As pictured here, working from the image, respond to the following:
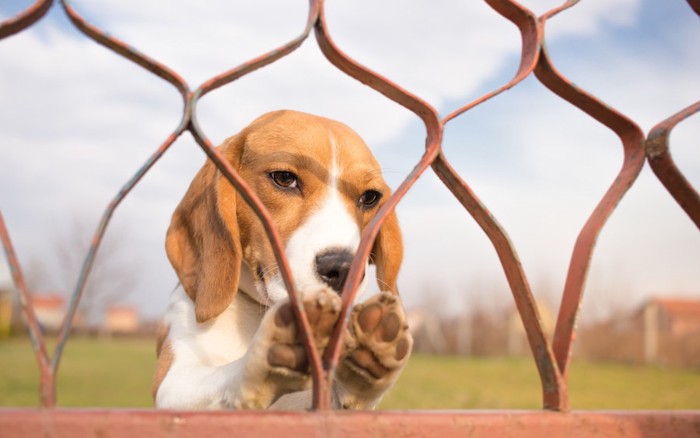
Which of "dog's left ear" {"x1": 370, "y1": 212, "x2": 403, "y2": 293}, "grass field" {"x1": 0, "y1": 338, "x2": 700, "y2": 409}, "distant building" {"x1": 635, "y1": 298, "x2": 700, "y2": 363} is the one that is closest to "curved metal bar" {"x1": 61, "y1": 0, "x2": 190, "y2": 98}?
"dog's left ear" {"x1": 370, "y1": 212, "x2": 403, "y2": 293}

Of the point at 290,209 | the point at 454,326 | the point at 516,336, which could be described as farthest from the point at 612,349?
the point at 290,209

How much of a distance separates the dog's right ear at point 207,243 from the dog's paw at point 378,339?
1.15m

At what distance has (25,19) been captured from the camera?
1.21 metres

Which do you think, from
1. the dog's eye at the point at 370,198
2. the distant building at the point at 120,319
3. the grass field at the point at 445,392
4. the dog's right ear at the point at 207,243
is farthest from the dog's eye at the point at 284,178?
the distant building at the point at 120,319

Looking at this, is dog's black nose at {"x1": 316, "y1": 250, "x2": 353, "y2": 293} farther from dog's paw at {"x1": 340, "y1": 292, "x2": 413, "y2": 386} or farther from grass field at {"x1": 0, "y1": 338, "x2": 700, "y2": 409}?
grass field at {"x1": 0, "y1": 338, "x2": 700, "y2": 409}

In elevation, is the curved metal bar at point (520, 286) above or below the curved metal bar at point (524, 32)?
below

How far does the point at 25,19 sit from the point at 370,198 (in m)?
2.56

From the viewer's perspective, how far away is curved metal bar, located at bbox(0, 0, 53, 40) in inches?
46.5

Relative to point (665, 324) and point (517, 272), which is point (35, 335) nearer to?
point (517, 272)

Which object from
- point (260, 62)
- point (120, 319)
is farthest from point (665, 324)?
point (120, 319)

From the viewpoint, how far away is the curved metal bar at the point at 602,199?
1.47 metres

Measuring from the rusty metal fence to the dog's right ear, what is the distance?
1.58 metres

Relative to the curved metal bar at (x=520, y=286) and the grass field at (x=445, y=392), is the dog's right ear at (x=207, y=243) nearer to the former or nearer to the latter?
the curved metal bar at (x=520, y=286)

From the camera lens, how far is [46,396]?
3.67ft
